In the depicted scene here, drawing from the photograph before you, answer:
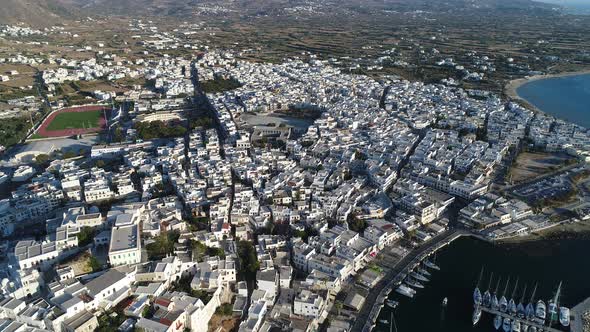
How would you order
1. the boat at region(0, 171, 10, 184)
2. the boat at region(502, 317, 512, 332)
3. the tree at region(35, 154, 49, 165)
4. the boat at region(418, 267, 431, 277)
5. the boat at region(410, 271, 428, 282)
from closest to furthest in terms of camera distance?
the boat at region(502, 317, 512, 332) → the boat at region(410, 271, 428, 282) → the boat at region(418, 267, 431, 277) → the boat at region(0, 171, 10, 184) → the tree at region(35, 154, 49, 165)

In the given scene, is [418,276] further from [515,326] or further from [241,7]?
[241,7]

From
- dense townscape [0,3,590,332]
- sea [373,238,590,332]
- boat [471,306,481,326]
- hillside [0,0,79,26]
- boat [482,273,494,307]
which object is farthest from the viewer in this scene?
hillside [0,0,79,26]

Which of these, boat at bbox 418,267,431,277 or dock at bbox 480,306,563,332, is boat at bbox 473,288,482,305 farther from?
boat at bbox 418,267,431,277

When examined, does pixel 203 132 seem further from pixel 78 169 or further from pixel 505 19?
pixel 505 19

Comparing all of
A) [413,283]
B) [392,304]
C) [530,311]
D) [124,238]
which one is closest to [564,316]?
[530,311]

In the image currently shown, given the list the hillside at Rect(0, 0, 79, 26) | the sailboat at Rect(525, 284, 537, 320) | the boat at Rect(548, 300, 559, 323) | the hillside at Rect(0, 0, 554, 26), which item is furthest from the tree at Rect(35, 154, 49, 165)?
the hillside at Rect(0, 0, 554, 26)

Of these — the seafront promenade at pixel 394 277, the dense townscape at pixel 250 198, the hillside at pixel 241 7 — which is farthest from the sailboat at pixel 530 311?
the hillside at pixel 241 7

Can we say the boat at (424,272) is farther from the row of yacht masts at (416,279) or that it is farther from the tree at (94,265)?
the tree at (94,265)
